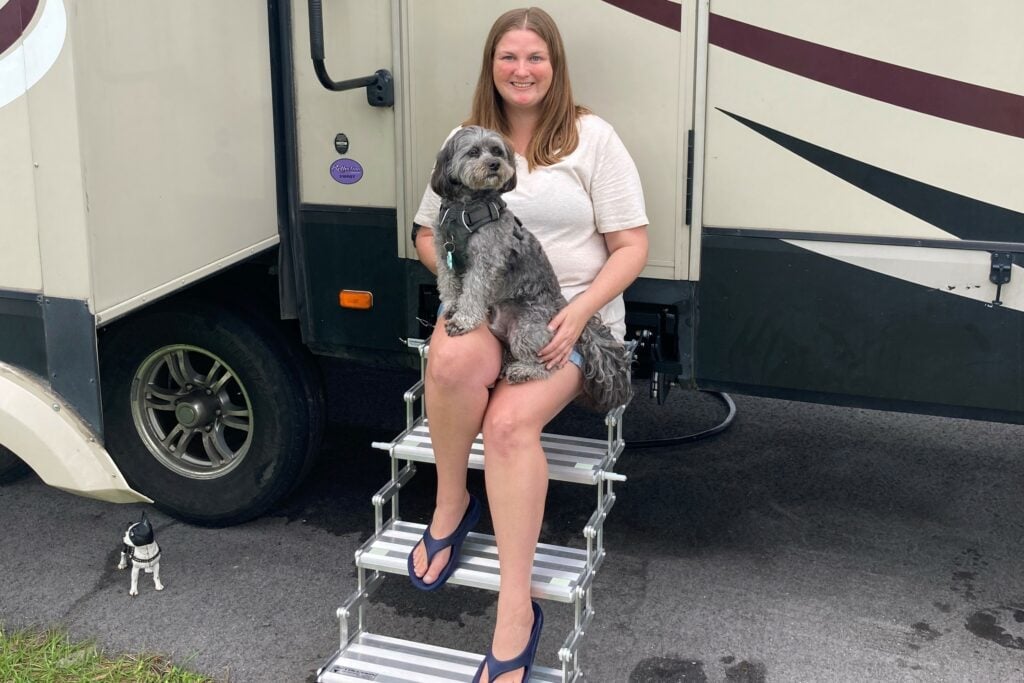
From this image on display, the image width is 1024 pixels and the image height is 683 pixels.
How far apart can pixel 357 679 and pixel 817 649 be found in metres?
1.32

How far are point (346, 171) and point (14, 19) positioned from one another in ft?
3.52

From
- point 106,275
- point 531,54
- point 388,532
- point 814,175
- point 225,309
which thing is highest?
point 531,54

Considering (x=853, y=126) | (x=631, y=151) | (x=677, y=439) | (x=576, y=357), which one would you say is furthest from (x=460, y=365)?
(x=677, y=439)

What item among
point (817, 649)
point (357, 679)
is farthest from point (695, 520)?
point (357, 679)

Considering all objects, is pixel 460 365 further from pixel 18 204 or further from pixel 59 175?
pixel 18 204

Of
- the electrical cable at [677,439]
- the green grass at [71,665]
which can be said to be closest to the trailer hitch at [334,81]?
the green grass at [71,665]

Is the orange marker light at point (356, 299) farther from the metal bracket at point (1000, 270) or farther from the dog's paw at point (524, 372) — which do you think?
the metal bracket at point (1000, 270)

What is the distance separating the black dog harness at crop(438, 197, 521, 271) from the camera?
9.32ft

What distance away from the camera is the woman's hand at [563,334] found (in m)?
2.89

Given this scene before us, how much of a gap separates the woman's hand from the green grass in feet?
4.24

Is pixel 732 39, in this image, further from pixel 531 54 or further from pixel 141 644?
pixel 141 644

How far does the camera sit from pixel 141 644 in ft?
10.6

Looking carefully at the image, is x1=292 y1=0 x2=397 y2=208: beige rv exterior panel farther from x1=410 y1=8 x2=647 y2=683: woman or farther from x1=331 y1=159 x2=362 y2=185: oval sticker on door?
x1=410 y1=8 x2=647 y2=683: woman

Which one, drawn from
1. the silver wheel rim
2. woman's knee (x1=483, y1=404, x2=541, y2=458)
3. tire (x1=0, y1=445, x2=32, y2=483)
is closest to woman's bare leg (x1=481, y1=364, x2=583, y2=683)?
woman's knee (x1=483, y1=404, x2=541, y2=458)
